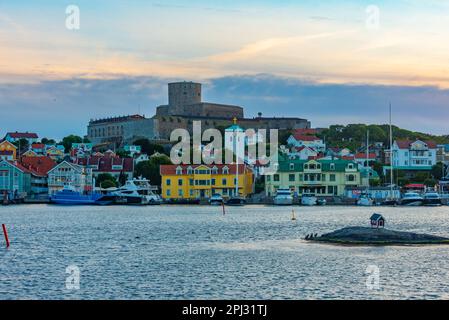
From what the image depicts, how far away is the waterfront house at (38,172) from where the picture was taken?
374 ft

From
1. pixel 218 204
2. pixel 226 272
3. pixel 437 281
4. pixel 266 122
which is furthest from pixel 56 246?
pixel 266 122

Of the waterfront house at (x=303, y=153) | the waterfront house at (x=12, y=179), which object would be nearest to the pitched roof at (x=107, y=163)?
the waterfront house at (x=12, y=179)

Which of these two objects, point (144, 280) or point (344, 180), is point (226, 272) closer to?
point (144, 280)

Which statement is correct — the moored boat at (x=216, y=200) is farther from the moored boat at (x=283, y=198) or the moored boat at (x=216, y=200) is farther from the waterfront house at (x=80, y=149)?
the waterfront house at (x=80, y=149)

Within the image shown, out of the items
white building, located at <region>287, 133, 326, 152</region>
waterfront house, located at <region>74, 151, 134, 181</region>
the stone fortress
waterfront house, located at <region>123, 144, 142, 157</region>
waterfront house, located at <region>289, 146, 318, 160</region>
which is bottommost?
waterfront house, located at <region>74, 151, 134, 181</region>

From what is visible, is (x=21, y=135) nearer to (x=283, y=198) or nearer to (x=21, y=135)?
(x=21, y=135)

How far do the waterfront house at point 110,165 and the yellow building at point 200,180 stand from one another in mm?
15572

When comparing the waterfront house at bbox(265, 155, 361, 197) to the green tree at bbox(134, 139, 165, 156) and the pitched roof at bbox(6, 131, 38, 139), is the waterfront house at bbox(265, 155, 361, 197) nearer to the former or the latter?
the green tree at bbox(134, 139, 165, 156)

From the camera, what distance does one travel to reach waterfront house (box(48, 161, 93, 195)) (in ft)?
360

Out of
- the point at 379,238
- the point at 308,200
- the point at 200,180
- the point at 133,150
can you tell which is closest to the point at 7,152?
the point at 133,150

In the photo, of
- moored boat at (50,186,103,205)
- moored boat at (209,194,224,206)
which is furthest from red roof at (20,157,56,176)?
moored boat at (209,194,224,206)

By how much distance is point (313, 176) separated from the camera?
101750mm

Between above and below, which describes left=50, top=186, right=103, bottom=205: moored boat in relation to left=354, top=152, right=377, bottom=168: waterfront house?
below

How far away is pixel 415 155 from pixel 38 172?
52.7 metres
